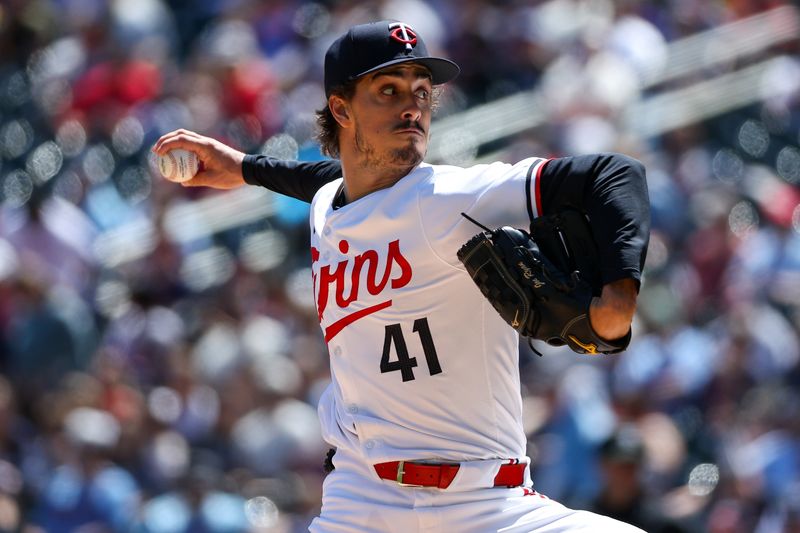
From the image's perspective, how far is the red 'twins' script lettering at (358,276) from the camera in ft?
11.4

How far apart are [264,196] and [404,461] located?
5.23 meters

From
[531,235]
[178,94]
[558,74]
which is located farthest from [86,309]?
[531,235]

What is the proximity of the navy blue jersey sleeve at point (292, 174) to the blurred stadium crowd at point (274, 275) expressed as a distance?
7.65ft

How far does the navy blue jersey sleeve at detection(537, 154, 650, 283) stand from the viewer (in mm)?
3029

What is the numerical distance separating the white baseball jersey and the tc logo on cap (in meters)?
0.34

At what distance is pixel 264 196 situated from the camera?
335 inches

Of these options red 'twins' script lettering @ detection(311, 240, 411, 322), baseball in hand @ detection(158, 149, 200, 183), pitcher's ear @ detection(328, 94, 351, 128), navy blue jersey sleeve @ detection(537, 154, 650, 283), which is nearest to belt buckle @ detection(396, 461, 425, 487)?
red 'twins' script lettering @ detection(311, 240, 411, 322)

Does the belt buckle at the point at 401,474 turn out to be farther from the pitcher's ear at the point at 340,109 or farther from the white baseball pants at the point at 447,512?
the pitcher's ear at the point at 340,109

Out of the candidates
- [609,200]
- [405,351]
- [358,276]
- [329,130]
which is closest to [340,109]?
[329,130]

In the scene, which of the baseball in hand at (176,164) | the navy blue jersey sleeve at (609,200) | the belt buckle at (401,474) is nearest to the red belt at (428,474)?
the belt buckle at (401,474)

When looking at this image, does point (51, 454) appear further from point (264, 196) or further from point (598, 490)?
point (598, 490)

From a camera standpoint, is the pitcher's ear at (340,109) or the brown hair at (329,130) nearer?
the pitcher's ear at (340,109)

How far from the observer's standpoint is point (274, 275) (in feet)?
26.4

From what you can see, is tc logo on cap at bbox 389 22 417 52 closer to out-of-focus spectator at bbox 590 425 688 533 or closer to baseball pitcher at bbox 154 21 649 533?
baseball pitcher at bbox 154 21 649 533
